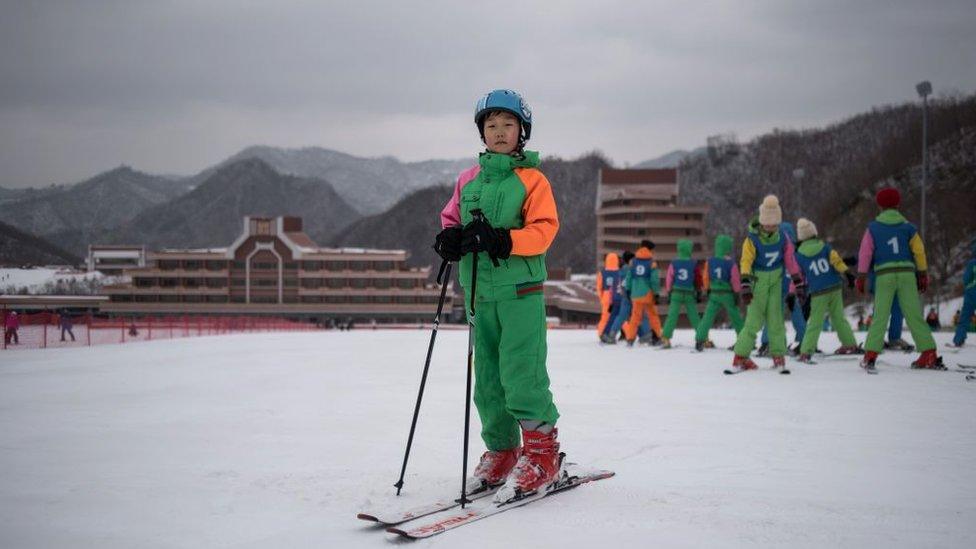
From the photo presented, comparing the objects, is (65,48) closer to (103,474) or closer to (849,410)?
(103,474)

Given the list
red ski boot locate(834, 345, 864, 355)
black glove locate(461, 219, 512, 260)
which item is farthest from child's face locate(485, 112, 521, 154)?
red ski boot locate(834, 345, 864, 355)

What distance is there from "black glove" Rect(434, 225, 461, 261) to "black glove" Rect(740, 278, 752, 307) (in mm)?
6289

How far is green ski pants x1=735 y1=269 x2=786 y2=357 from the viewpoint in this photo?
29.5 ft

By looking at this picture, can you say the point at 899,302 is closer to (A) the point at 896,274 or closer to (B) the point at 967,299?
(A) the point at 896,274

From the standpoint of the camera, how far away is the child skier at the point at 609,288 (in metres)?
14.4

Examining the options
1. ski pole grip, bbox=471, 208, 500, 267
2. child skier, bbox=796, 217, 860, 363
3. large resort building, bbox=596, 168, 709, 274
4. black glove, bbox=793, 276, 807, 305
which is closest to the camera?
ski pole grip, bbox=471, 208, 500, 267

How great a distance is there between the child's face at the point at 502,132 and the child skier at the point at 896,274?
629cm

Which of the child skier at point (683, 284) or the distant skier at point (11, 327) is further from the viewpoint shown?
the distant skier at point (11, 327)

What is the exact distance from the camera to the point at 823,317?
33.9ft

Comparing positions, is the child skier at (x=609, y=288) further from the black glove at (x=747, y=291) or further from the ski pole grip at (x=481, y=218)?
the ski pole grip at (x=481, y=218)

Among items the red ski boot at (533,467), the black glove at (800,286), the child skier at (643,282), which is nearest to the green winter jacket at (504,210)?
the red ski boot at (533,467)

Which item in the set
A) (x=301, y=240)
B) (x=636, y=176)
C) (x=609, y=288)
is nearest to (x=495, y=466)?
(x=609, y=288)

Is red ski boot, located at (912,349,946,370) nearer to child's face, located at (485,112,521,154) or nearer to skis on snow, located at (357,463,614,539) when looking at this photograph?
skis on snow, located at (357,463,614,539)

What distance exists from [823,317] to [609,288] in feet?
16.2
